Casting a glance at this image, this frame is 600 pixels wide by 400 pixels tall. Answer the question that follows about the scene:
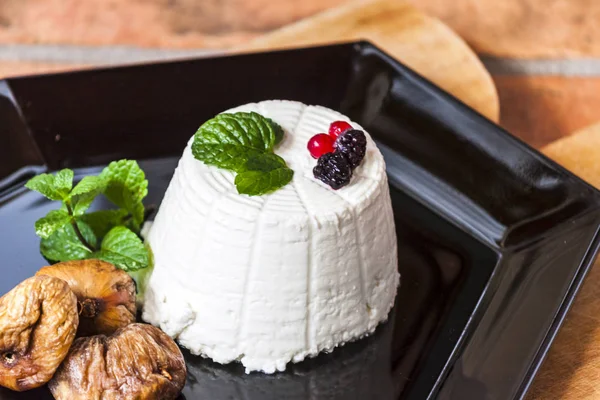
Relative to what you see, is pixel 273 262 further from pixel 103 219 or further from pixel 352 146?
pixel 103 219

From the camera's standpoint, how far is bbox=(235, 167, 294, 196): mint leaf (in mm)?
1480

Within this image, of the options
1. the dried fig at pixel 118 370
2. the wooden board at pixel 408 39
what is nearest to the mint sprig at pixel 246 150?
Answer: the dried fig at pixel 118 370

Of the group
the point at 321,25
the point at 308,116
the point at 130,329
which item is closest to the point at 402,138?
the point at 308,116

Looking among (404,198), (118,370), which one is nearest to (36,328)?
(118,370)

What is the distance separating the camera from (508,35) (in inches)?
99.8

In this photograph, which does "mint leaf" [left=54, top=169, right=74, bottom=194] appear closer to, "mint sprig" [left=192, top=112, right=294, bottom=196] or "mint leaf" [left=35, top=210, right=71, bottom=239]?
"mint leaf" [left=35, top=210, right=71, bottom=239]

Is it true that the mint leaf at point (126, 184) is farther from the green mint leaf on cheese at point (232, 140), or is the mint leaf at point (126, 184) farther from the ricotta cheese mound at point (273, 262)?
the green mint leaf on cheese at point (232, 140)

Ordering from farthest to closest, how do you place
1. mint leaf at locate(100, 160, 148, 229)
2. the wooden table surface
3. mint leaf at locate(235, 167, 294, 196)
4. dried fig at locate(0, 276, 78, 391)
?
the wooden table surface, mint leaf at locate(100, 160, 148, 229), mint leaf at locate(235, 167, 294, 196), dried fig at locate(0, 276, 78, 391)

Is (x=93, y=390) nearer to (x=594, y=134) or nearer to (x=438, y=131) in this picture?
(x=438, y=131)

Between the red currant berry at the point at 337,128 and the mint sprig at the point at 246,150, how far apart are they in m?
0.09

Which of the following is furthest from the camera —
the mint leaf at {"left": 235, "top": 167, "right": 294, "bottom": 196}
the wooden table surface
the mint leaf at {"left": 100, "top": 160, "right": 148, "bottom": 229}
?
the wooden table surface

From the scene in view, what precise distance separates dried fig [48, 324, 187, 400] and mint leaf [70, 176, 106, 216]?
1.00 feet

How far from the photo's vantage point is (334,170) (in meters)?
1.51

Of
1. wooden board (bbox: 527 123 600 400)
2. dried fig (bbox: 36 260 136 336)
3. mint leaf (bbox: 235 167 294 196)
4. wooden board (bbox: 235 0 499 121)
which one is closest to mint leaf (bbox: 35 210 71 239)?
dried fig (bbox: 36 260 136 336)
